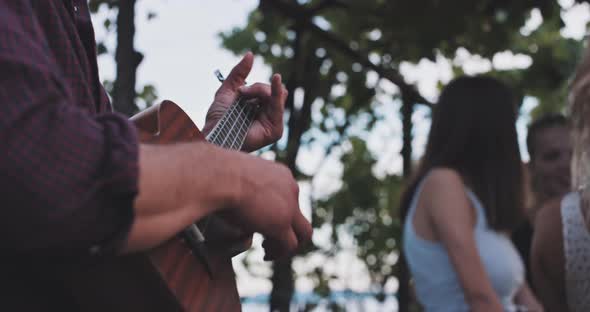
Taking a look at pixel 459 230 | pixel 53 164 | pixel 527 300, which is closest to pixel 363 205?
pixel 527 300

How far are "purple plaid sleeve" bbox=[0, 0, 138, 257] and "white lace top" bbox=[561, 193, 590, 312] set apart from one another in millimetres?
1373

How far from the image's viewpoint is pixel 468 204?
2824 mm

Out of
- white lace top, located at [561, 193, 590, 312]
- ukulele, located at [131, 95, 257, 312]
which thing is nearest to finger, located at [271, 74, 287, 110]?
ukulele, located at [131, 95, 257, 312]

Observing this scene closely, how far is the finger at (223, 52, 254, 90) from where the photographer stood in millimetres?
1701

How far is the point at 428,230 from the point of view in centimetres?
290

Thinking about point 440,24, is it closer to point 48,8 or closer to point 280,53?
point 280,53

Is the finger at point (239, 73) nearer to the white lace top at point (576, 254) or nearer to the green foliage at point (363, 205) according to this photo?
the white lace top at point (576, 254)

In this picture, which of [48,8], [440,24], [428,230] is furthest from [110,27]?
[440,24]

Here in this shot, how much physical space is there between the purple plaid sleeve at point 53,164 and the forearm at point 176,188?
26 millimetres

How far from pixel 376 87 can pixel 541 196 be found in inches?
72.5

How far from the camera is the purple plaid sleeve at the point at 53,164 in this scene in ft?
2.57

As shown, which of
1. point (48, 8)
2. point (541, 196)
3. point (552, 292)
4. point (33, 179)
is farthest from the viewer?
Result: point (541, 196)

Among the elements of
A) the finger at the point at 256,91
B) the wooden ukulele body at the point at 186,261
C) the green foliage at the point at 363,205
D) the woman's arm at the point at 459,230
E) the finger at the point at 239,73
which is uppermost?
the finger at the point at 239,73

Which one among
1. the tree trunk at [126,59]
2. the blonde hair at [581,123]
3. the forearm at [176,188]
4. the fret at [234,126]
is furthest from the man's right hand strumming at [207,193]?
the tree trunk at [126,59]
